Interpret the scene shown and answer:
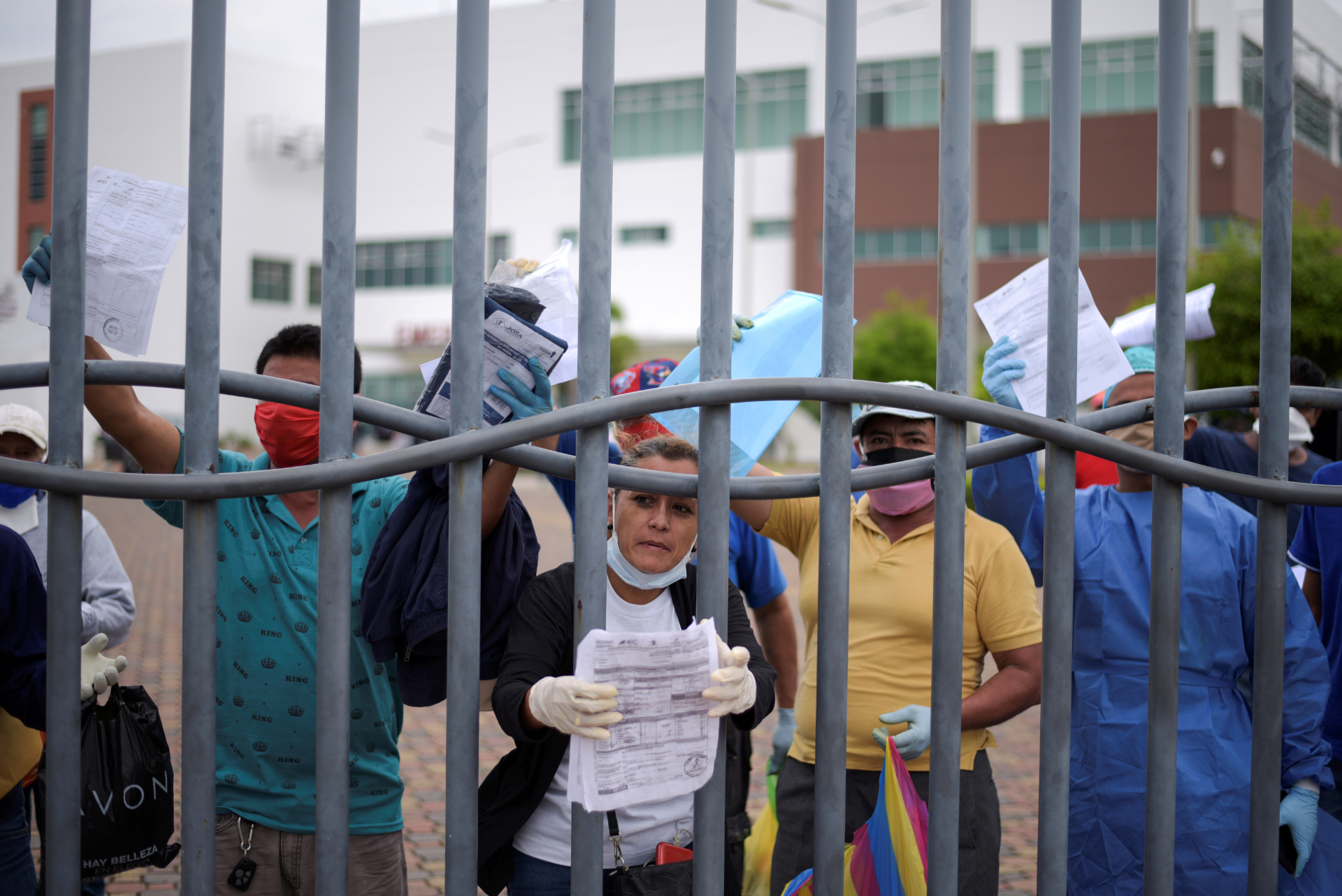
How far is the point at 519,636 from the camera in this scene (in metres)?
2.05

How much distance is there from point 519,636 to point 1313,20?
31.6 metres

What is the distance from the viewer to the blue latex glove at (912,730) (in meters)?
2.58

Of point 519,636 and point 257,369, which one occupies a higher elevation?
point 257,369

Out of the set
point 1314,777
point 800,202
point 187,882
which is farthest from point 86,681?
point 800,202

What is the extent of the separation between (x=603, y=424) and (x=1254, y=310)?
1867 cm

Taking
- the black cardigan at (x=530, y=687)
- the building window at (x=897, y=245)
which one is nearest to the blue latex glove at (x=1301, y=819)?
the black cardigan at (x=530, y=687)

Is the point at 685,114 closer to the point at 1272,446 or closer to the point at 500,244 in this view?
the point at 500,244

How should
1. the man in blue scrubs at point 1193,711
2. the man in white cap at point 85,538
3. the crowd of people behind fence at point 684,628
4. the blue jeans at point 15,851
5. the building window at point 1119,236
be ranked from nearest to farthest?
the crowd of people behind fence at point 684,628 → the blue jeans at point 15,851 → the man in blue scrubs at point 1193,711 → the man in white cap at point 85,538 → the building window at point 1119,236

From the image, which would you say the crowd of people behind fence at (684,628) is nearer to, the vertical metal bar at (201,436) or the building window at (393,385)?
the vertical metal bar at (201,436)

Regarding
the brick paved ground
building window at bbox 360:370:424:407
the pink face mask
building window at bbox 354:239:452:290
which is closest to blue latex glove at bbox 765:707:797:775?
the pink face mask

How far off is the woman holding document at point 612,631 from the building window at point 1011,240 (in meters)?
32.3

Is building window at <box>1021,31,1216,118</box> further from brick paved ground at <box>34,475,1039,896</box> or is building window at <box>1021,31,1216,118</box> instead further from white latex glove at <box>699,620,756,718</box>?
white latex glove at <box>699,620,756,718</box>

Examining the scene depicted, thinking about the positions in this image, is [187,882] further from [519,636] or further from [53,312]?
[53,312]

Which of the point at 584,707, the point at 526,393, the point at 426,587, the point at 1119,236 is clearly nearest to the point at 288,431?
the point at 426,587
